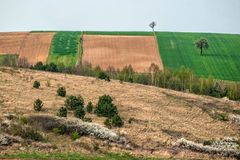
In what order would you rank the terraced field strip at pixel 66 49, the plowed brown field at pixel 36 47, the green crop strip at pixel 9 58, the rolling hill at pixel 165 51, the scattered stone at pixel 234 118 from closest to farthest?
the scattered stone at pixel 234 118 → the green crop strip at pixel 9 58 → the plowed brown field at pixel 36 47 → the rolling hill at pixel 165 51 → the terraced field strip at pixel 66 49

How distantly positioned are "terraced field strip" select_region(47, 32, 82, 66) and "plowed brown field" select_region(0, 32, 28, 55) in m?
9.81

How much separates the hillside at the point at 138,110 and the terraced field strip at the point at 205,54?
62.1 m

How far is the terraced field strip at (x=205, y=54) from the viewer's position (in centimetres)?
15575

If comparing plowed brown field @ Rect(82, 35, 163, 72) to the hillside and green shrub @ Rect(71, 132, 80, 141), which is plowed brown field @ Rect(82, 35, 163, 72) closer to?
the hillside

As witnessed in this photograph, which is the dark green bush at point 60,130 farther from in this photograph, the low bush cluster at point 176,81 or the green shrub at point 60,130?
the low bush cluster at point 176,81

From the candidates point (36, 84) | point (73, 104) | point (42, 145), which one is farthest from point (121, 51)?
point (42, 145)

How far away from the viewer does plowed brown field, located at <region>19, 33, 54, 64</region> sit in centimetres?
15464

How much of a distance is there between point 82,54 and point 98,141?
360 ft

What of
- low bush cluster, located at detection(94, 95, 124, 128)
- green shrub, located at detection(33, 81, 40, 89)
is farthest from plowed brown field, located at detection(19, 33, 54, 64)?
low bush cluster, located at detection(94, 95, 124, 128)

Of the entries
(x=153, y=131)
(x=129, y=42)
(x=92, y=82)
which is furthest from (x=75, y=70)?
(x=153, y=131)

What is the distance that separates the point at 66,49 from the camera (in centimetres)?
16925

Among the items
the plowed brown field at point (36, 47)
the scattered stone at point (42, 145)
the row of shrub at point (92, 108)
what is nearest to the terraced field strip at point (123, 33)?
the plowed brown field at point (36, 47)

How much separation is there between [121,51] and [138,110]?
3591 inches

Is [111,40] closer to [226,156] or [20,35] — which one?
[20,35]
